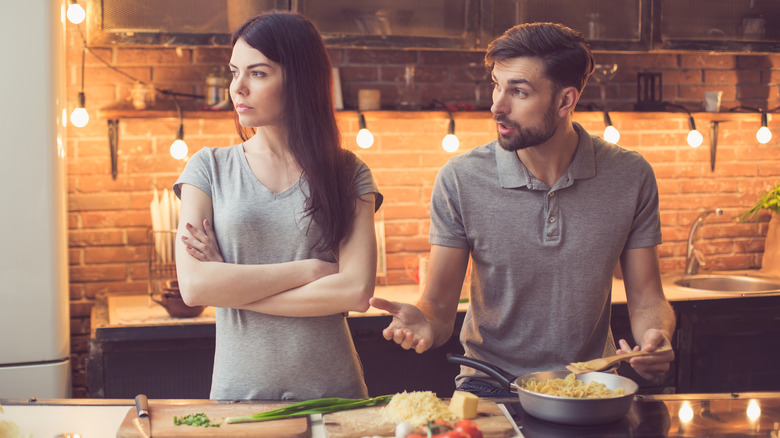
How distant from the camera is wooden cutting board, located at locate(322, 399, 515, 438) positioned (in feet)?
4.55

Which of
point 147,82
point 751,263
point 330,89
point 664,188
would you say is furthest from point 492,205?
point 751,263

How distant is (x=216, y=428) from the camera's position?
1388 mm

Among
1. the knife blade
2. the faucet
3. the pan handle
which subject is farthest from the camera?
the faucet

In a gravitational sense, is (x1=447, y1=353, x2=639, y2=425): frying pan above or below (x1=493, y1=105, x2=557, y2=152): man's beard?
below

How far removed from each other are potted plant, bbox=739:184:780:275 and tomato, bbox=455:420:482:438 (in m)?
2.80

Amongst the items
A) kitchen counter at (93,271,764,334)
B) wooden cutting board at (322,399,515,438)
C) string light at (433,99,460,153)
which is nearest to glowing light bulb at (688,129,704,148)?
kitchen counter at (93,271,764,334)

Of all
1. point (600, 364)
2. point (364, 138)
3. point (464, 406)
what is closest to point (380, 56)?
point (364, 138)

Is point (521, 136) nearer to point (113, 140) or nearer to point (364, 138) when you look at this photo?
point (364, 138)

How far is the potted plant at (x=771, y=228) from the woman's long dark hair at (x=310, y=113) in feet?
8.40

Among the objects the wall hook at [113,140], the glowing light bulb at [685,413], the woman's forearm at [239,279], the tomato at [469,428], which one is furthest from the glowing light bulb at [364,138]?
the tomato at [469,428]

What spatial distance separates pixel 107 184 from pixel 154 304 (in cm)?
55

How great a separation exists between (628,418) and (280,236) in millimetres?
823

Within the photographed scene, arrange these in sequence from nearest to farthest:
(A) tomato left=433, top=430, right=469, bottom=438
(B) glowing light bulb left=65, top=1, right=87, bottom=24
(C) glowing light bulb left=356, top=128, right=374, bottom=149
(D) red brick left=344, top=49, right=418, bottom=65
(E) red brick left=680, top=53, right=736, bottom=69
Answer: (A) tomato left=433, top=430, right=469, bottom=438 < (B) glowing light bulb left=65, top=1, right=87, bottom=24 < (C) glowing light bulb left=356, top=128, right=374, bottom=149 < (D) red brick left=344, top=49, right=418, bottom=65 < (E) red brick left=680, top=53, right=736, bottom=69

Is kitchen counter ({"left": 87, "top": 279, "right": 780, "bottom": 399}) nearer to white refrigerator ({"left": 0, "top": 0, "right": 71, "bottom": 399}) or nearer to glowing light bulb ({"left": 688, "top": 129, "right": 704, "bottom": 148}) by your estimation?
white refrigerator ({"left": 0, "top": 0, "right": 71, "bottom": 399})
